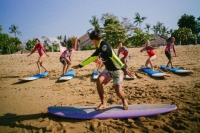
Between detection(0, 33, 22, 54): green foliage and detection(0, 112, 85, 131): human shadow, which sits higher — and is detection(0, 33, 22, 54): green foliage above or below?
above

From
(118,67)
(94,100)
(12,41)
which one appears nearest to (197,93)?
(118,67)

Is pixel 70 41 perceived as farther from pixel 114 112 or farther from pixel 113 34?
pixel 113 34

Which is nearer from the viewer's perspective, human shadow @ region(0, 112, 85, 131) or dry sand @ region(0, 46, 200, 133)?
dry sand @ region(0, 46, 200, 133)

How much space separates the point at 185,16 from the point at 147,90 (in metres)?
49.7

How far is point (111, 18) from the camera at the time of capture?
3519 cm

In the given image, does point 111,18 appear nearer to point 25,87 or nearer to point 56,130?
point 25,87

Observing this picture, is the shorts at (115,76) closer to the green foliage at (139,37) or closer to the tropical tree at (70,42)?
the tropical tree at (70,42)

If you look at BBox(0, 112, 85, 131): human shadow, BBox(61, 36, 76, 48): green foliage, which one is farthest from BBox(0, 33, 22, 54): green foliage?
BBox(0, 112, 85, 131): human shadow

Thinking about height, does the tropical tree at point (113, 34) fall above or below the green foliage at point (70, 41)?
above

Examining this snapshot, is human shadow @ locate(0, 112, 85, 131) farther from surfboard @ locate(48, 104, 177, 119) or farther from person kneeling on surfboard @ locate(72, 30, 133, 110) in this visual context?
person kneeling on surfboard @ locate(72, 30, 133, 110)

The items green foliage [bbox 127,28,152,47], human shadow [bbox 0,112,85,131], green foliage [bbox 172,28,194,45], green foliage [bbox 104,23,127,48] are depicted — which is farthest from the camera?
green foliage [bbox 172,28,194,45]

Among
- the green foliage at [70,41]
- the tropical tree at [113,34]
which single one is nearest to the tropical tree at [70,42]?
the green foliage at [70,41]

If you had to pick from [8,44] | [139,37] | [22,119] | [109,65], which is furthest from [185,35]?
[8,44]

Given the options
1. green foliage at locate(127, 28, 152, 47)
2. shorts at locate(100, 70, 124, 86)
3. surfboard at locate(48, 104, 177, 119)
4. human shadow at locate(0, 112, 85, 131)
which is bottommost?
human shadow at locate(0, 112, 85, 131)
